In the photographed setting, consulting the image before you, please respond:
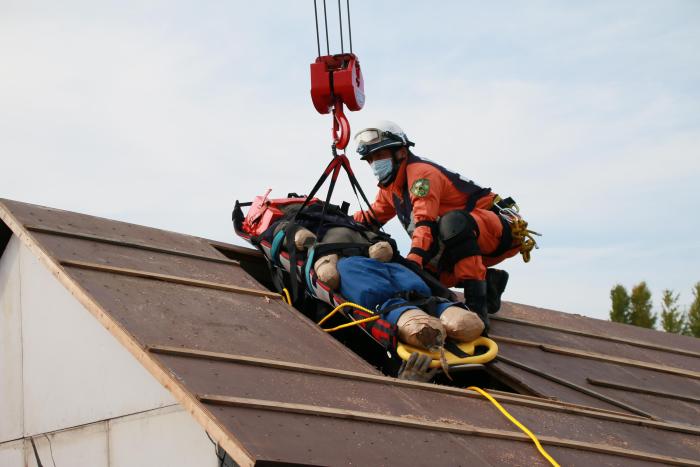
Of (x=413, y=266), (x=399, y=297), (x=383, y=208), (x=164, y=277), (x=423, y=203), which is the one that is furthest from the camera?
(x=383, y=208)

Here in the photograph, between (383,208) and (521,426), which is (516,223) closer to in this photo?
(383,208)

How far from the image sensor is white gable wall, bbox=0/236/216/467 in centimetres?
592

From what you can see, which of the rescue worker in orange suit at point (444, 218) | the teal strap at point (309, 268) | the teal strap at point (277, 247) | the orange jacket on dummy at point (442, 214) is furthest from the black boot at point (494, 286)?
the teal strap at point (277, 247)

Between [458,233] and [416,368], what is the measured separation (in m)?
1.67

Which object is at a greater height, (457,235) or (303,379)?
(457,235)

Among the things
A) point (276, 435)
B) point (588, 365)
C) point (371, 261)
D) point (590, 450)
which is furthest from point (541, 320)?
point (276, 435)

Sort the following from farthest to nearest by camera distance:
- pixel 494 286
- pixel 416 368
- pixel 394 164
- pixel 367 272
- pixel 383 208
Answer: pixel 383 208, pixel 394 164, pixel 494 286, pixel 367 272, pixel 416 368

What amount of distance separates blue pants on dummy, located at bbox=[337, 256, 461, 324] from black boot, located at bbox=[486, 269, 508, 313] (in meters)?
1.18

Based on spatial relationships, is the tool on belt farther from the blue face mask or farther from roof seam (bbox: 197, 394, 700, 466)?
roof seam (bbox: 197, 394, 700, 466)

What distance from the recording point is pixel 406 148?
8750 millimetres

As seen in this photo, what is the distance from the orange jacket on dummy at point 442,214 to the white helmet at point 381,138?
0.19 m

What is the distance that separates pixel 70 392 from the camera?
678 centimetres

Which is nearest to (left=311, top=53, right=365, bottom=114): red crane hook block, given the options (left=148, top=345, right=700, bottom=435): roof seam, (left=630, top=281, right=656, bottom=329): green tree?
(left=148, top=345, right=700, bottom=435): roof seam

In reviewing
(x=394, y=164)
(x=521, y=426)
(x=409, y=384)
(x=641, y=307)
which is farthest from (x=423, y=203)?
(x=641, y=307)
